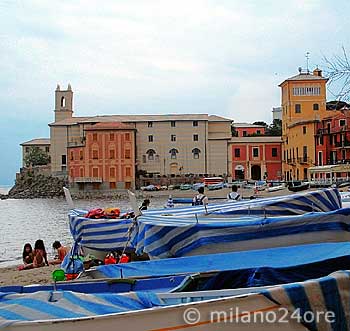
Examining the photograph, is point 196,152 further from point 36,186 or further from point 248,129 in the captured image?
point 36,186

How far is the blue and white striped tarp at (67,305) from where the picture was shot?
3.90 metres

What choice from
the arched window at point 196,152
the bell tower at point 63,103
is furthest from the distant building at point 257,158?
the bell tower at point 63,103

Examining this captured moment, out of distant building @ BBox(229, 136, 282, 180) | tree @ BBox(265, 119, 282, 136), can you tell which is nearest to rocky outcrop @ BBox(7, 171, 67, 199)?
distant building @ BBox(229, 136, 282, 180)

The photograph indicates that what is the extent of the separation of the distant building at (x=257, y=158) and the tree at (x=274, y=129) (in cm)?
1227

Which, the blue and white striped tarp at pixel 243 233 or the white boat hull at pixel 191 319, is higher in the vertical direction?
the blue and white striped tarp at pixel 243 233

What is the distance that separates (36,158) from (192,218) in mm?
92683

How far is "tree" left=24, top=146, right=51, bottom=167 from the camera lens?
98.4m

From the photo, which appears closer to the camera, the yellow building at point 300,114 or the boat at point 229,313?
the boat at point 229,313

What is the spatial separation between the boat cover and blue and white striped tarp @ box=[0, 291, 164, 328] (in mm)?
1550

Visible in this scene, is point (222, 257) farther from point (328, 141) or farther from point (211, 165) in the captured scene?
point (211, 165)

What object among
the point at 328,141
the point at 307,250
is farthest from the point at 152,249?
the point at 328,141

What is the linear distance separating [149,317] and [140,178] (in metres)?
75.9

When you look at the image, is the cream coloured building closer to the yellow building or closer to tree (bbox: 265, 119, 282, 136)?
the yellow building

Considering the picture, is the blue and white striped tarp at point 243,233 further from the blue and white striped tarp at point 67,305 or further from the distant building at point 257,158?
the distant building at point 257,158
